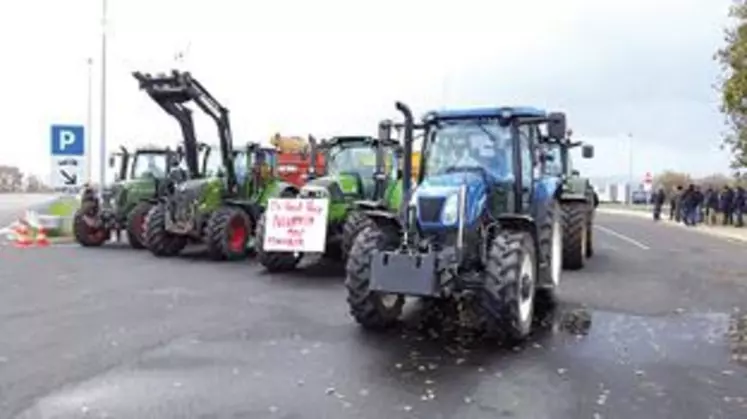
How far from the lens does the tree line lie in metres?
90.6

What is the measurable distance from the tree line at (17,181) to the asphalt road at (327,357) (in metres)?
82.0

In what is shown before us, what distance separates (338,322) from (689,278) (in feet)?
26.4

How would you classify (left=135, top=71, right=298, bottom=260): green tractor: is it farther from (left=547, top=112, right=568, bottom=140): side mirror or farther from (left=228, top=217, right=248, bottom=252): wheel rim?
(left=547, top=112, right=568, bottom=140): side mirror

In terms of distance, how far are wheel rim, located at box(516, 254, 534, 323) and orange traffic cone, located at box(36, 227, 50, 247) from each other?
16508 millimetres

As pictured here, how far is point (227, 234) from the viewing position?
712 inches

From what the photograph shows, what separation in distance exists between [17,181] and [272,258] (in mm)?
86132

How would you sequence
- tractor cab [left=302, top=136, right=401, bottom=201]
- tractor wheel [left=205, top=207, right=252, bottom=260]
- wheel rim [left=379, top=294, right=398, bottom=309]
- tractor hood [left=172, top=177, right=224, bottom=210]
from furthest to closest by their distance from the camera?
tractor hood [left=172, top=177, right=224, bottom=210] → tractor wheel [left=205, top=207, right=252, bottom=260] → tractor cab [left=302, top=136, right=401, bottom=201] → wheel rim [left=379, top=294, right=398, bottom=309]

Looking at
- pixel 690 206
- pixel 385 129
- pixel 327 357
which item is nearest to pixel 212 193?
pixel 385 129

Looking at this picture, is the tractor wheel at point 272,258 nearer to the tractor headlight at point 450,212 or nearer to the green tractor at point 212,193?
the green tractor at point 212,193

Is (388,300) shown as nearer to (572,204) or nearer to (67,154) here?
(572,204)

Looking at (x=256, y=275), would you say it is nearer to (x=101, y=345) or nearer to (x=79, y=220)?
(x=101, y=345)

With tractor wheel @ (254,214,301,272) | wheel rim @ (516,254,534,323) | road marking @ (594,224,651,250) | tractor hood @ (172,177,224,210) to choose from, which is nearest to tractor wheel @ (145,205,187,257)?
tractor hood @ (172,177,224,210)

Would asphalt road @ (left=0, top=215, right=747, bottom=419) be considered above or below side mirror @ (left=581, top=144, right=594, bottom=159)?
below

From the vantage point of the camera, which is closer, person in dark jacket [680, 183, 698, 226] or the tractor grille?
the tractor grille
